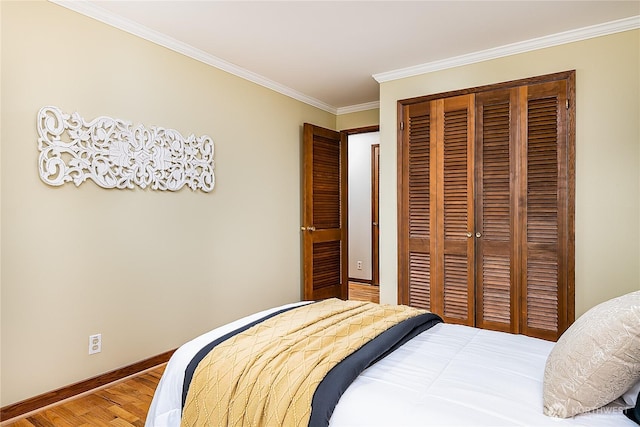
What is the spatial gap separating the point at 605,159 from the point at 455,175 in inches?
42.2

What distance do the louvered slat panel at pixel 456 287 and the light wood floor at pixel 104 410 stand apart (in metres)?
2.45

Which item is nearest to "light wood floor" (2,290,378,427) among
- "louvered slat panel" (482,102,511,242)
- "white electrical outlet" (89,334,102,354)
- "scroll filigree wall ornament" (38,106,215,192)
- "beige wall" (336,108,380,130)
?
"white electrical outlet" (89,334,102,354)

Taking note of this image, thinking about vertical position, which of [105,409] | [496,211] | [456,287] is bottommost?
[105,409]

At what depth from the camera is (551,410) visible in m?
1.13

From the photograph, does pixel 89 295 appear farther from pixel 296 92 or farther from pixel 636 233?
pixel 636 233

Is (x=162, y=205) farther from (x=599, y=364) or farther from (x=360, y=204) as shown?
(x=360, y=204)

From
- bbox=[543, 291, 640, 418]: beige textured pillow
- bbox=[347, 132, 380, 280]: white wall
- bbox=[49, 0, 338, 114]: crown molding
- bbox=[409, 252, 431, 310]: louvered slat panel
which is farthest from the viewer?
bbox=[347, 132, 380, 280]: white wall

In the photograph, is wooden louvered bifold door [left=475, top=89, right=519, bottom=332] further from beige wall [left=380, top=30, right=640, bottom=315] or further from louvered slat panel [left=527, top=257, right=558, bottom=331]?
beige wall [left=380, top=30, right=640, bottom=315]

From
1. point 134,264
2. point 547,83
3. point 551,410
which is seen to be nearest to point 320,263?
point 134,264

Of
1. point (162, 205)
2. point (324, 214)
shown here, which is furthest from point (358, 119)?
point (162, 205)

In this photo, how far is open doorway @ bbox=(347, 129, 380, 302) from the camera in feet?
20.3

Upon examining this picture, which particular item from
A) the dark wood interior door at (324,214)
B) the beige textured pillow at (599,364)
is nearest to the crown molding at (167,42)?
the dark wood interior door at (324,214)

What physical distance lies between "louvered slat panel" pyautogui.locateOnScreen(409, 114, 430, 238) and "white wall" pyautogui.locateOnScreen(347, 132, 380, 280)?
2.58 metres

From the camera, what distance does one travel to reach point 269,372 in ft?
4.55
